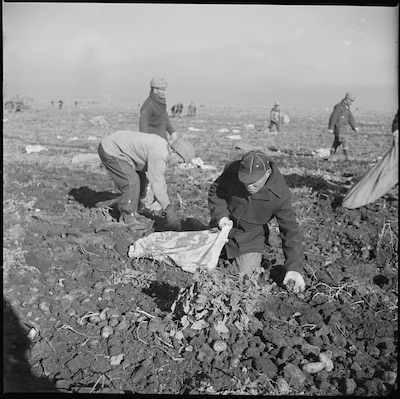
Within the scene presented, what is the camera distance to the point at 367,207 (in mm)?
5871

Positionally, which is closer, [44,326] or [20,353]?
[20,353]

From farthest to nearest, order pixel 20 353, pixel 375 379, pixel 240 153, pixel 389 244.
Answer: pixel 240 153, pixel 389 244, pixel 20 353, pixel 375 379

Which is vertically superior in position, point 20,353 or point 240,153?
point 240,153

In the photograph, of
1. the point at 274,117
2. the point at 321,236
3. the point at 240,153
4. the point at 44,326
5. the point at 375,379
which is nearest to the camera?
the point at 375,379

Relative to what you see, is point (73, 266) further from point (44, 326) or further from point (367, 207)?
point (367, 207)

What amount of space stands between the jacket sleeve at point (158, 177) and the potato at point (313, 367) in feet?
7.12

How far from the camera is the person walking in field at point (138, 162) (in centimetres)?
435

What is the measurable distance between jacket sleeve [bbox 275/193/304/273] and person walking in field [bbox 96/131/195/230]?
113 cm

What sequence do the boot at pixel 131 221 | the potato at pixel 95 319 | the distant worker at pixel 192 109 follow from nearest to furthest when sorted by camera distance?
the potato at pixel 95 319 → the boot at pixel 131 221 → the distant worker at pixel 192 109

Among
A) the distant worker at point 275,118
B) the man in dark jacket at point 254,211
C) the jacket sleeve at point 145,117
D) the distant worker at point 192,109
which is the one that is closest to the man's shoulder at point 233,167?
the man in dark jacket at point 254,211

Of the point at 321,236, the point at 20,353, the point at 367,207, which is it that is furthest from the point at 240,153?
the point at 20,353

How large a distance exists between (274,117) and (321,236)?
13567mm

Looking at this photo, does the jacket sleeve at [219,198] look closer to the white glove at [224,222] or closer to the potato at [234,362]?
the white glove at [224,222]

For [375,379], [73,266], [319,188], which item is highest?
[319,188]
